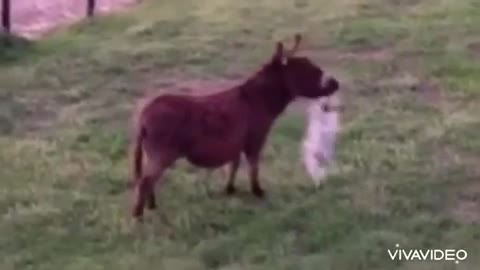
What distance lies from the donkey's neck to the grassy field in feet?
1.50

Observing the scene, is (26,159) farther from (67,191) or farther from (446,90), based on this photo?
(446,90)

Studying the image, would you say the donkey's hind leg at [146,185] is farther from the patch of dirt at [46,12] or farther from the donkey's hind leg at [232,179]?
the patch of dirt at [46,12]

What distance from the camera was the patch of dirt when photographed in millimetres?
10492

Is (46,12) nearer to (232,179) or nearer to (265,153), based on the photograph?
(265,153)

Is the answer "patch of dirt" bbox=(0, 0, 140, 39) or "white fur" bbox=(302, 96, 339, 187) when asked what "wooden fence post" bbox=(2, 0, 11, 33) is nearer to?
"patch of dirt" bbox=(0, 0, 140, 39)

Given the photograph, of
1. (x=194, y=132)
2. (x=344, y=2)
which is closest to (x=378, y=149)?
(x=194, y=132)

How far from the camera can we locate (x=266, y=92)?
592 centimetres

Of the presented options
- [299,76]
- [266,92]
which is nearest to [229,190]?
[266,92]

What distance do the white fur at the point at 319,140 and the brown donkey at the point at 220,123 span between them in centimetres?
38

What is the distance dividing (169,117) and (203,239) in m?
0.57

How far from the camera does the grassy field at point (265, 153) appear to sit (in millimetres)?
Result: 5414

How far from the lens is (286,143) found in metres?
7.00

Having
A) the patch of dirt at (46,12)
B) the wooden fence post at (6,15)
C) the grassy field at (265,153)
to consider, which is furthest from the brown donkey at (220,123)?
the patch of dirt at (46,12)

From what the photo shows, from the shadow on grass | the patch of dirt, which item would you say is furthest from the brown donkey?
the patch of dirt
